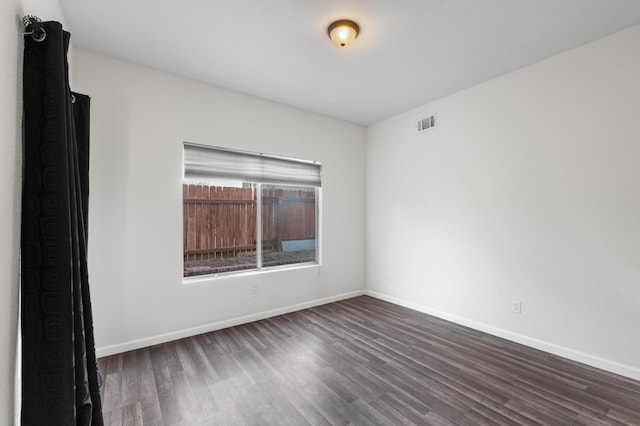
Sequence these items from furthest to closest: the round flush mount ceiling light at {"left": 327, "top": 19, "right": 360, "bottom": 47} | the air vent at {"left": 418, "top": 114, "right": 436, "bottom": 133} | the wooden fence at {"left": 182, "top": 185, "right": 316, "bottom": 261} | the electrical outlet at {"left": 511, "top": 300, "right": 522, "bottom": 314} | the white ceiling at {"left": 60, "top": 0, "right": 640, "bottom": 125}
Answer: the air vent at {"left": 418, "top": 114, "right": 436, "bottom": 133} < the wooden fence at {"left": 182, "top": 185, "right": 316, "bottom": 261} < the electrical outlet at {"left": 511, "top": 300, "right": 522, "bottom": 314} < the round flush mount ceiling light at {"left": 327, "top": 19, "right": 360, "bottom": 47} < the white ceiling at {"left": 60, "top": 0, "right": 640, "bottom": 125}

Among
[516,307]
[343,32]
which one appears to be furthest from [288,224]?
[516,307]

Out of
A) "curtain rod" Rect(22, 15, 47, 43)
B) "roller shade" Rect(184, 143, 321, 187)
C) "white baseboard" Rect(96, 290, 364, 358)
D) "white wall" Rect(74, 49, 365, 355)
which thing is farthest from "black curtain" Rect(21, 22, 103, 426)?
"roller shade" Rect(184, 143, 321, 187)

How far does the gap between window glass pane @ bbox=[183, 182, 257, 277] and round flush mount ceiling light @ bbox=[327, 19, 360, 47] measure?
1.99 metres

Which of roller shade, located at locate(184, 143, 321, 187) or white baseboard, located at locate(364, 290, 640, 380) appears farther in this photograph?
roller shade, located at locate(184, 143, 321, 187)

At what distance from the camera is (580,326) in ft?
8.22

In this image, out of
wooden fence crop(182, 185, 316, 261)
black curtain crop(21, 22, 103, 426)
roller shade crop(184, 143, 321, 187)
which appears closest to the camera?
black curtain crop(21, 22, 103, 426)

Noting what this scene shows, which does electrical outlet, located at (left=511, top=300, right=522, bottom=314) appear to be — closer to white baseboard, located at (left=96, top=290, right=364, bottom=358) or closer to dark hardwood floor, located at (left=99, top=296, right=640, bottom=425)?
dark hardwood floor, located at (left=99, top=296, right=640, bottom=425)

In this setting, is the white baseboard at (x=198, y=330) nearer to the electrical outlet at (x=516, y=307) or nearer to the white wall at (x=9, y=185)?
the white wall at (x=9, y=185)

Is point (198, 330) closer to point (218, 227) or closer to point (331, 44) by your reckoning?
point (218, 227)

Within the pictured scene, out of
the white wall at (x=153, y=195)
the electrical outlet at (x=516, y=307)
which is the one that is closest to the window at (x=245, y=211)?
the white wall at (x=153, y=195)

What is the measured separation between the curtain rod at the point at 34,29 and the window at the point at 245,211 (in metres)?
1.98

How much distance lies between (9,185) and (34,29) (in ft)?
2.13

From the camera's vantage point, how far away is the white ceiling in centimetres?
203

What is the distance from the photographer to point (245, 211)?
142 inches
